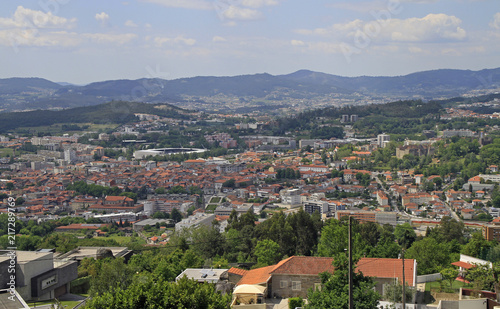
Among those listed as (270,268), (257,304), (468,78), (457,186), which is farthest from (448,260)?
(468,78)

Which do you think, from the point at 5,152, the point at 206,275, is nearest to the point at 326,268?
the point at 206,275

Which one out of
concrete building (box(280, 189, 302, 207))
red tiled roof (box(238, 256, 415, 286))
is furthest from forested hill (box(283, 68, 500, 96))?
red tiled roof (box(238, 256, 415, 286))

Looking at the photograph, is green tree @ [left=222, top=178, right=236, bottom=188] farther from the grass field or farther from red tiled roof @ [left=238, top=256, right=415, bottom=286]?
red tiled roof @ [left=238, top=256, right=415, bottom=286]

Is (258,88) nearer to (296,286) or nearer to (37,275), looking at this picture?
(37,275)

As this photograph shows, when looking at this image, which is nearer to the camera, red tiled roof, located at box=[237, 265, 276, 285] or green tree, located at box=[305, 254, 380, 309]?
green tree, located at box=[305, 254, 380, 309]

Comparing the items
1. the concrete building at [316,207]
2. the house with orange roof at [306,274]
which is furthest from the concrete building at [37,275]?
the concrete building at [316,207]

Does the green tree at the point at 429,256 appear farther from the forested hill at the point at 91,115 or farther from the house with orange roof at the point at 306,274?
the forested hill at the point at 91,115
